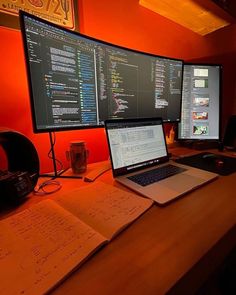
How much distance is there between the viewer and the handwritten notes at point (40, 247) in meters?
0.31

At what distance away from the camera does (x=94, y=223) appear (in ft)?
1.51

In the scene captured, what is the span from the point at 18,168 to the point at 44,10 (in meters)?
0.69

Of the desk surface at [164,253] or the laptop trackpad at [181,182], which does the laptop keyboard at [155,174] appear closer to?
the laptop trackpad at [181,182]

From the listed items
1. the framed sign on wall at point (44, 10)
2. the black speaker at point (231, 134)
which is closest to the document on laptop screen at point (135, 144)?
the framed sign on wall at point (44, 10)

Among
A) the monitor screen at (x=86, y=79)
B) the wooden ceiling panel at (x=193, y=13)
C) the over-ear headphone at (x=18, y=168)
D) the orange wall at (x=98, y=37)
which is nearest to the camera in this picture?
the over-ear headphone at (x=18, y=168)

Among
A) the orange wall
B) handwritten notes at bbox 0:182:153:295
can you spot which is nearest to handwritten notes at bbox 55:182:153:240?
handwritten notes at bbox 0:182:153:295

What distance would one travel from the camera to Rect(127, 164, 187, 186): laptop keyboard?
71 cm

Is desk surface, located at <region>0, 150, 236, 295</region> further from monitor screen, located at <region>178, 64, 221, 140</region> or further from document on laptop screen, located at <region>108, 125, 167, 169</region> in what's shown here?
monitor screen, located at <region>178, 64, 221, 140</region>

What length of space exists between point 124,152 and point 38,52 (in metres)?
0.48

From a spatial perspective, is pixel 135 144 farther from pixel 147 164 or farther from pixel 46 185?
pixel 46 185

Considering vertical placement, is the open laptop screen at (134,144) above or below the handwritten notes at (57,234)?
above

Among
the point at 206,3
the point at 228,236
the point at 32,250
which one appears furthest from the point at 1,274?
the point at 206,3

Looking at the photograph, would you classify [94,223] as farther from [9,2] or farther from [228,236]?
[9,2]

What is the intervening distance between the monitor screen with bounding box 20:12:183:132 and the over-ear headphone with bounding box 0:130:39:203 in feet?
0.27
